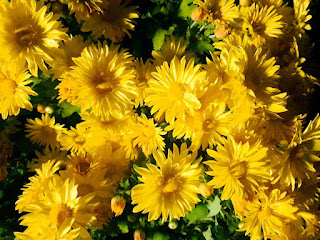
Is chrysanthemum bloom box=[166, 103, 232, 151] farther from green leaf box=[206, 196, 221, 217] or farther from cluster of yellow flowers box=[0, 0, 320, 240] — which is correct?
green leaf box=[206, 196, 221, 217]

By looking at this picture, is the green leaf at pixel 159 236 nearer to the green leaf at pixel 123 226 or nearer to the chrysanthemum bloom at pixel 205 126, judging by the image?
the green leaf at pixel 123 226

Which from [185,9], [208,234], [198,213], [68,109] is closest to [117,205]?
[198,213]

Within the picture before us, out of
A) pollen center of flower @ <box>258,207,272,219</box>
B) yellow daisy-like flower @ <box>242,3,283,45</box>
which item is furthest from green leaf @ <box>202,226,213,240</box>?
yellow daisy-like flower @ <box>242,3,283,45</box>

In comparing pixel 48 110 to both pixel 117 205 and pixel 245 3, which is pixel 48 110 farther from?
pixel 245 3

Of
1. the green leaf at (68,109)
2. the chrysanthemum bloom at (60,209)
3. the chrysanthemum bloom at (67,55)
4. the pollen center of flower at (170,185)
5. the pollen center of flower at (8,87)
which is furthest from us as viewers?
the green leaf at (68,109)

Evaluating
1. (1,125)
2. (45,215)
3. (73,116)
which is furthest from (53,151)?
(45,215)

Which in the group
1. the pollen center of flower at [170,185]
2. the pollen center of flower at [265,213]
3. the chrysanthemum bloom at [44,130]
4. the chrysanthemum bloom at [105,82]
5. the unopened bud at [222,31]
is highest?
the unopened bud at [222,31]

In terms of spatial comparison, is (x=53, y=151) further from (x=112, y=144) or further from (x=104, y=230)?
(x=104, y=230)

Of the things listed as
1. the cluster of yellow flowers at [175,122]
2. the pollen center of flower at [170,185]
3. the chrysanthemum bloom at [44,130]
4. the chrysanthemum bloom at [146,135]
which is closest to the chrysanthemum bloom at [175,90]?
the cluster of yellow flowers at [175,122]
